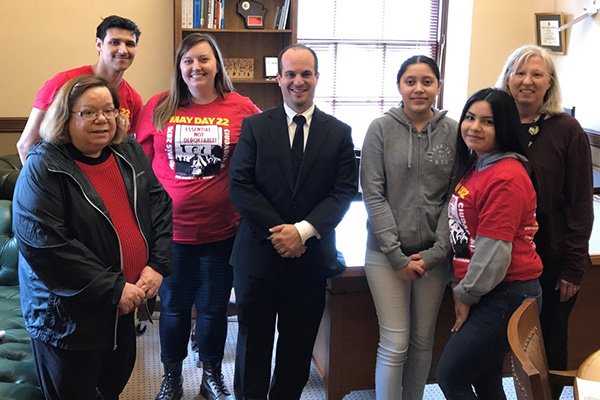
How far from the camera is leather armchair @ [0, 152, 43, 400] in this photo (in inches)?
75.9

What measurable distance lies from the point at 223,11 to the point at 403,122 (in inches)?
105

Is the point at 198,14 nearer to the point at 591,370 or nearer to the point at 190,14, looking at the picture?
the point at 190,14

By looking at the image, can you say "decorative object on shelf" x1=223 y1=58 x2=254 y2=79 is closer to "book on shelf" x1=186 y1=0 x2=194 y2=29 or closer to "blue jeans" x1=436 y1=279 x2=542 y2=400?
"book on shelf" x1=186 y1=0 x2=194 y2=29

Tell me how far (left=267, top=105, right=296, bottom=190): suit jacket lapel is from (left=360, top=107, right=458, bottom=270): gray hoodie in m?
0.27

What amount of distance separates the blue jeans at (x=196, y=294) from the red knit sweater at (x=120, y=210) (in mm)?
456

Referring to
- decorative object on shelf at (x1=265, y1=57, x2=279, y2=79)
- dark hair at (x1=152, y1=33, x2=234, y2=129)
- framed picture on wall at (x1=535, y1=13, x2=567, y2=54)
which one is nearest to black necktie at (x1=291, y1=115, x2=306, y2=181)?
dark hair at (x1=152, y1=33, x2=234, y2=129)

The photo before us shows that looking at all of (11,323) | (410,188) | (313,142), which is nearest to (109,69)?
(313,142)

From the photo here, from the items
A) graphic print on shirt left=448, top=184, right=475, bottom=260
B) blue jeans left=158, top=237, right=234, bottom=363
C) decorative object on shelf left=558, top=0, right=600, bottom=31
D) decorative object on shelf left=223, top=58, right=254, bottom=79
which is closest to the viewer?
graphic print on shirt left=448, top=184, right=475, bottom=260

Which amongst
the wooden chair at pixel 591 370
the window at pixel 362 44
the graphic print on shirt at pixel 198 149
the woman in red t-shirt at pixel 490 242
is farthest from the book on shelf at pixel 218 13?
the wooden chair at pixel 591 370

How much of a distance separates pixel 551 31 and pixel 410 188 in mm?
3271

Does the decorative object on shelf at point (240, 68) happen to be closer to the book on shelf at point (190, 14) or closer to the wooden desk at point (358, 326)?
the book on shelf at point (190, 14)

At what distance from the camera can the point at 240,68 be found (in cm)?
449

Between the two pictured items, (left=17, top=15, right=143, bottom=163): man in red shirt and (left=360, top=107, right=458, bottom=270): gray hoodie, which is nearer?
(left=360, top=107, right=458, bottom=270): gray hoodie

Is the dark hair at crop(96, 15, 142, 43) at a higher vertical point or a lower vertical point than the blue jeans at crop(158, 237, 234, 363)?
higher
